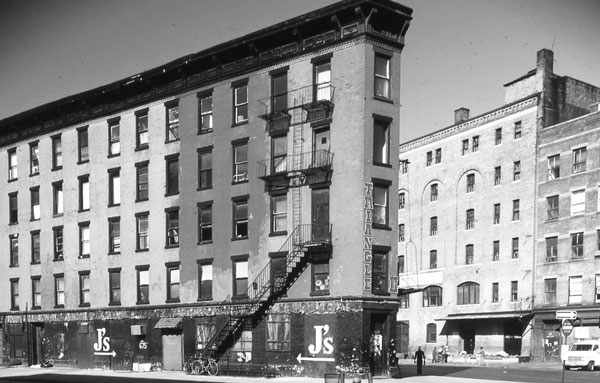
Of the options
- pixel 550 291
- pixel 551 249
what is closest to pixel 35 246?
pixel 550 291

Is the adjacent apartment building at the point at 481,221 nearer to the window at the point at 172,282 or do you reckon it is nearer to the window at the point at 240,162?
the window at the point at 240,162

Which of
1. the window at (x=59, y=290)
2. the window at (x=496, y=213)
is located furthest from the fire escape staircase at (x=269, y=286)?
the window at (x=496, y=213)

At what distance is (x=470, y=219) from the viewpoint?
200ft

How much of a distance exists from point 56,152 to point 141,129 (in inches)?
348

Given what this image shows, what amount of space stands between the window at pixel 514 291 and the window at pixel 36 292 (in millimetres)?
36529

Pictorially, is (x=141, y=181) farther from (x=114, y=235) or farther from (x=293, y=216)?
(x=293, y=216)

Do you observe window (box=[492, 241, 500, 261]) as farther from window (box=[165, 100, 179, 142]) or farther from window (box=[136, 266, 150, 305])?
window (box=[165, 100, 179, 142])

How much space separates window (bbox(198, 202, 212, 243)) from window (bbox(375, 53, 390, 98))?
11529 millimetres

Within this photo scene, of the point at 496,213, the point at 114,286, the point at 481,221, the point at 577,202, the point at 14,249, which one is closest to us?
the point at 114,286

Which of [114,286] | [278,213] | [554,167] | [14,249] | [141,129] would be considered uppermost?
[141,129]

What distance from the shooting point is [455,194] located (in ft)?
205

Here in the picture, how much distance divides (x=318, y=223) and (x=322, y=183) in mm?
1991

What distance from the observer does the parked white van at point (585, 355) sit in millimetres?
43219

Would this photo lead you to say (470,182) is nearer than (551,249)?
No
